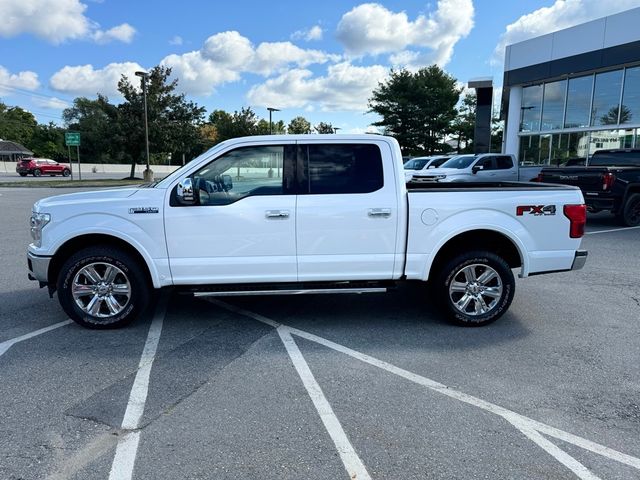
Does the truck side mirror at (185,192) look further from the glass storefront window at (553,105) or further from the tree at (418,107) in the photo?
the tree at (418,107)

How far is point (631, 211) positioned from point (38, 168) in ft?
157

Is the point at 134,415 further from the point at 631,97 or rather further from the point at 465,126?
the point at 465,126

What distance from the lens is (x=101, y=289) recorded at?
480cm

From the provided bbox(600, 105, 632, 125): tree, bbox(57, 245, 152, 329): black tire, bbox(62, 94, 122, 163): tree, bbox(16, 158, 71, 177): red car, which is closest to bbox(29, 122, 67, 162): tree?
bbox(62, 94, 122, 163): tree

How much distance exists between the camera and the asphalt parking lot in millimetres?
2787

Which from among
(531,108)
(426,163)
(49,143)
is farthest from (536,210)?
(49,143)

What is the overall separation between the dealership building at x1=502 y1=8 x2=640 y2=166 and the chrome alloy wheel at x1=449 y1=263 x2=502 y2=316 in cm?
1518

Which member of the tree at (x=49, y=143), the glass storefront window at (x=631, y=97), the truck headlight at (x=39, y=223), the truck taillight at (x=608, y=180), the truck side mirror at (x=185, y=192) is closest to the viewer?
the truck side mirror at (x=185, y=192)

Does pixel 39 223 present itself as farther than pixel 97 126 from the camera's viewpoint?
No

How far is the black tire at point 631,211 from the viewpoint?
11525 millimetres

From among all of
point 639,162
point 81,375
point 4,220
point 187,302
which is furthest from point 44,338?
point 639,162

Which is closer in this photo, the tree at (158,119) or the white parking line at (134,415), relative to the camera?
the white parking line at (134,415)

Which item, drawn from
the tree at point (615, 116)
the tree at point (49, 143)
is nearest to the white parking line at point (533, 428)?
the tree at point (615, 116)

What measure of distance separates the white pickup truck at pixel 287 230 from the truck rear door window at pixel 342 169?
0.03ft
